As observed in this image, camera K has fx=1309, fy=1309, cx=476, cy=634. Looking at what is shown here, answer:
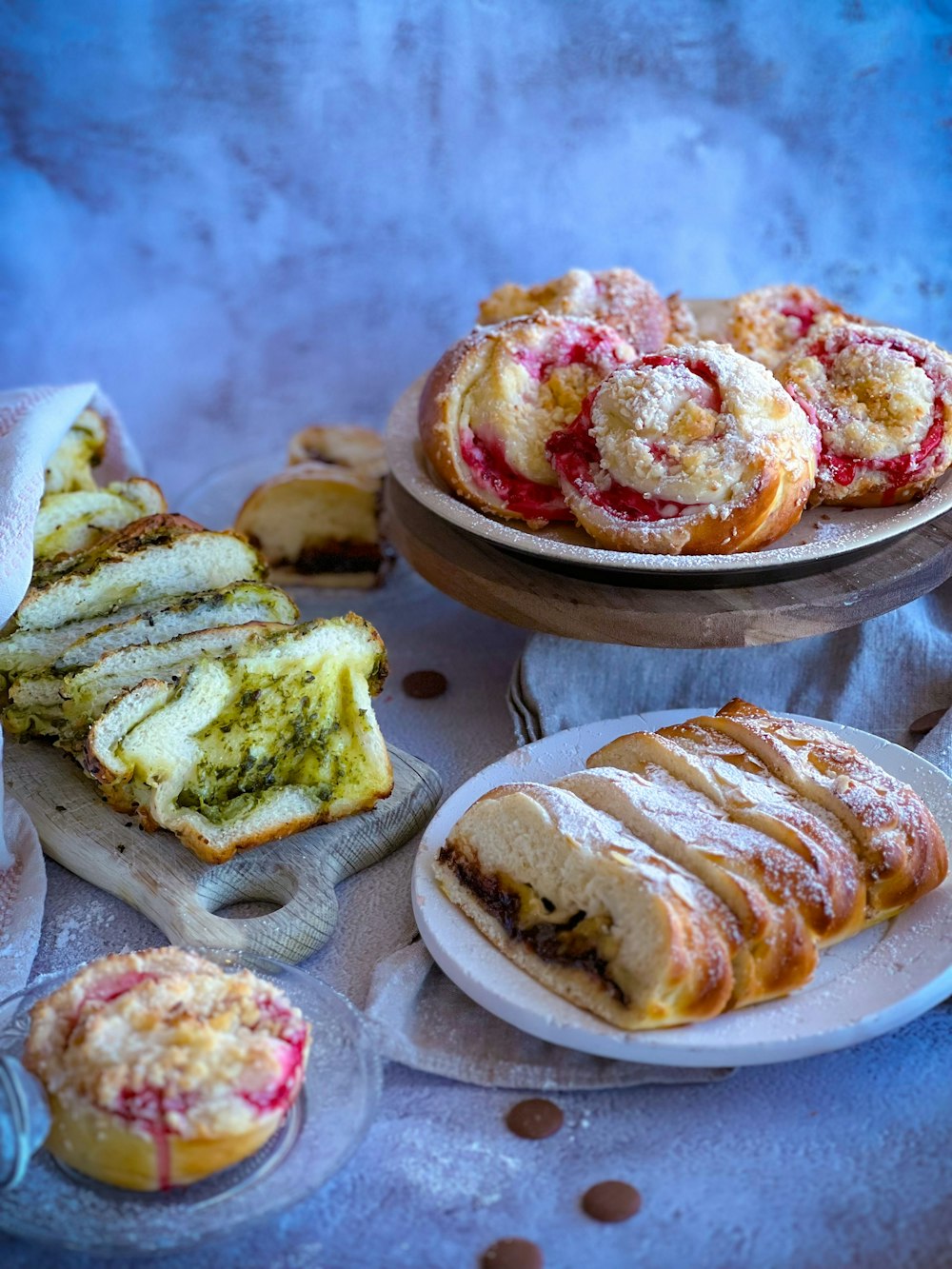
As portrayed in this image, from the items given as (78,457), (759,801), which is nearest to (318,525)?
(78,457)

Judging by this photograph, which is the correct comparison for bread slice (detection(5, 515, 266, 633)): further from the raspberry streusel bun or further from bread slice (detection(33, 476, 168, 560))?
the raspberry streusel bun

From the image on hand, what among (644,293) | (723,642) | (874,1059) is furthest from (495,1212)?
(644,293)

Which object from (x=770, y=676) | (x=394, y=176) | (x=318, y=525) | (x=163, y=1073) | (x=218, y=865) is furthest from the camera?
(x=394, y=176)

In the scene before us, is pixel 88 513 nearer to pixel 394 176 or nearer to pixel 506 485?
pixel 506 485

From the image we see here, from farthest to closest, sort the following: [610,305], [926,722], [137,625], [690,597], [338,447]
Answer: [338,447] → [610,305] → [926,722] → [690,597] → [137,625]

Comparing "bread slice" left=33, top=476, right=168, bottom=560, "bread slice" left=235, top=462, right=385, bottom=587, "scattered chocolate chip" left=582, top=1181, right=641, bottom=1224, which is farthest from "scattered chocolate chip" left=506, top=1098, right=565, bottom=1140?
"bread slice" left=235, top=462, right=385, bottom=587

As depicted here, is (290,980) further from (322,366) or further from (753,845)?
(322,366)

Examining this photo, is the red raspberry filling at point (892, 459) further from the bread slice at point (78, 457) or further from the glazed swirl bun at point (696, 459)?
the bread slice at point (78, 457)
